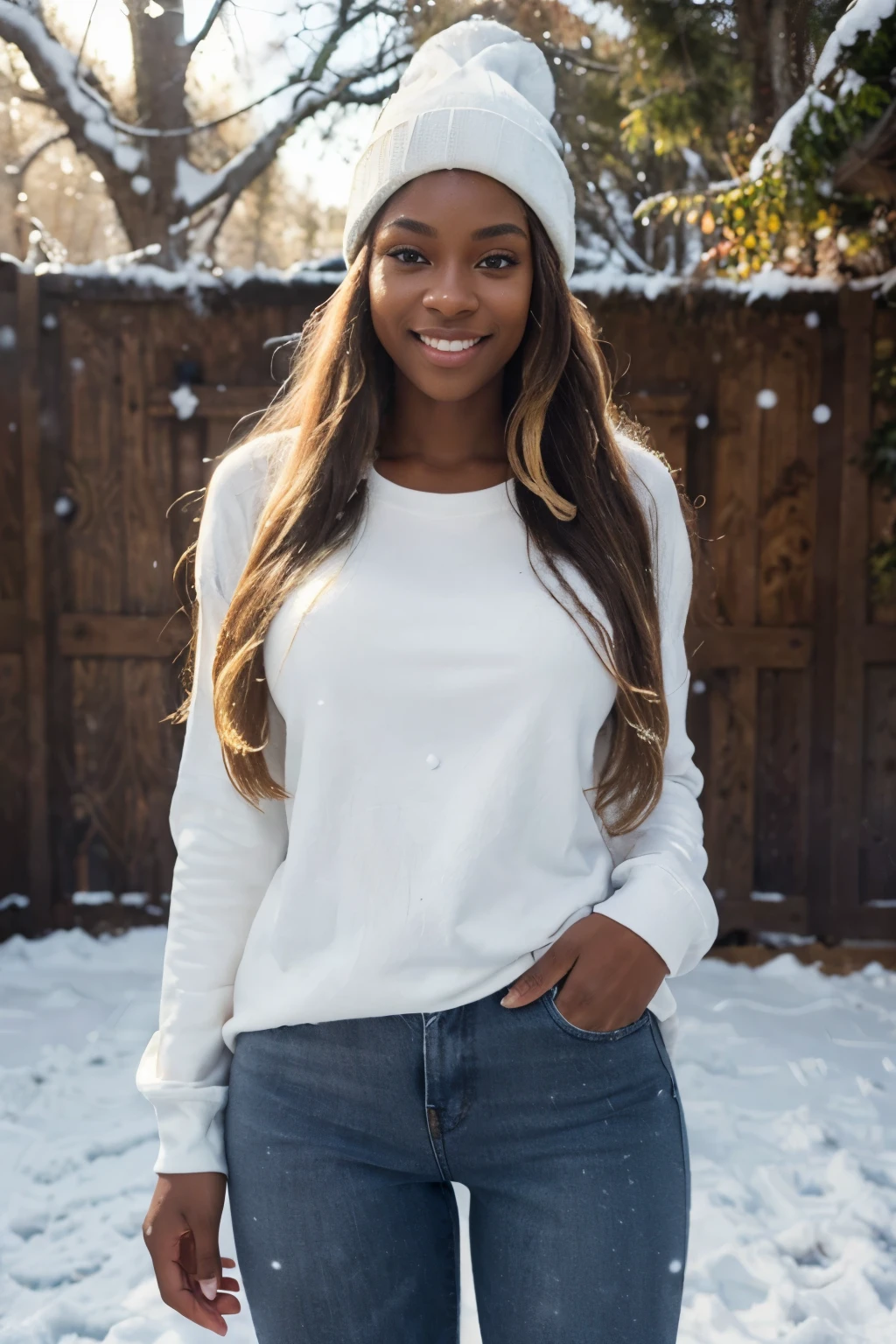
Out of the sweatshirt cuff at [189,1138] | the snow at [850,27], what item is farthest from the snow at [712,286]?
the sweatshirt cuff at [189,1138]

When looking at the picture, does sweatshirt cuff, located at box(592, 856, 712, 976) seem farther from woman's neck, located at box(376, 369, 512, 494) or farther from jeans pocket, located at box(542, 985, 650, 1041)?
woman's neck, located at box(376, 369, 512, 494)

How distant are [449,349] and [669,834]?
62cm

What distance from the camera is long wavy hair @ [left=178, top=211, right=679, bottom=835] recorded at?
1.28 meters

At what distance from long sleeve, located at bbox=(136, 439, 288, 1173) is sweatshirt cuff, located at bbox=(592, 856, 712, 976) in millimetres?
400

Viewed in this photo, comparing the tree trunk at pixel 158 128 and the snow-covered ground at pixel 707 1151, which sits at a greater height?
the tree trunk at pixel 158 128

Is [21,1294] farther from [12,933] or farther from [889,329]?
[889,329]

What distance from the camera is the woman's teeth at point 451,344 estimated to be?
52.2 inches

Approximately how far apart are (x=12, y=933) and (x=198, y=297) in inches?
107

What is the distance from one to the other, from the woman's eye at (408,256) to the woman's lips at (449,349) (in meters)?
0.08

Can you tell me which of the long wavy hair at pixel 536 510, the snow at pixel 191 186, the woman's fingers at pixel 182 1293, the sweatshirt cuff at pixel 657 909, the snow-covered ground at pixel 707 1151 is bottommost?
the snow-covered ground at pixel 707 1151

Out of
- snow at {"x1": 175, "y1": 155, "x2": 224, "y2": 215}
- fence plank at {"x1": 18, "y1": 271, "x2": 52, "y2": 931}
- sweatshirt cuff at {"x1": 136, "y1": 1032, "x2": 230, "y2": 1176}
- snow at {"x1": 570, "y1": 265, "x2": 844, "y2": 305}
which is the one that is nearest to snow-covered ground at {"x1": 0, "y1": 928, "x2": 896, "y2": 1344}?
fence plank at {"x1": 18, "y1": 271, "x2": 52, "y2": 931}

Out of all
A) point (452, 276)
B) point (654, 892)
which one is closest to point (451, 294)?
point (452, 276)

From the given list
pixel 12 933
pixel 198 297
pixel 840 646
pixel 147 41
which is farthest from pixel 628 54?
pixel 12 933

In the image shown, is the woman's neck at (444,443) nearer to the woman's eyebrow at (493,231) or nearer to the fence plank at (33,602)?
the woman's eyebrow at (493,231)
